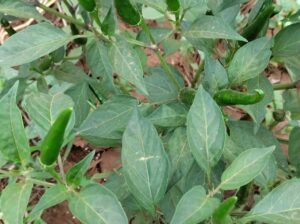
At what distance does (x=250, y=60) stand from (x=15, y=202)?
49 cm

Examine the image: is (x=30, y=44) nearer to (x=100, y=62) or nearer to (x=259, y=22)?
(x=100, y=62)

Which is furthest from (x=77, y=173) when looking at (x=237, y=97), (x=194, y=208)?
(x=237, y=97)

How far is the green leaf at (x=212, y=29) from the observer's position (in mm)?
886

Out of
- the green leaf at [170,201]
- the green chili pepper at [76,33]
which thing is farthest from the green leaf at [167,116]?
the green chili pepper at [76,33]

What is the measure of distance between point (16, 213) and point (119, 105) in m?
0.32

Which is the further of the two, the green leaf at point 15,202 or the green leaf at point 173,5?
the green leaf at point 173,5

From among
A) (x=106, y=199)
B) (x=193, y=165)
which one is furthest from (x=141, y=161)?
(x=193, y=165)

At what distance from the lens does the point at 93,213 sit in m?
0.78

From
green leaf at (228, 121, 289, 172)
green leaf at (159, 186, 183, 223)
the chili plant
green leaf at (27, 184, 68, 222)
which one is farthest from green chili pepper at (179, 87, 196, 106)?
green leaf at (27, 184, 68, 222)

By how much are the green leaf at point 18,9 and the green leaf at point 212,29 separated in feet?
0.94

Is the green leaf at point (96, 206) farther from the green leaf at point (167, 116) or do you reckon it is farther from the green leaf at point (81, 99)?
the green leaf at point (81, 99)

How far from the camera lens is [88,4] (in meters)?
0.85

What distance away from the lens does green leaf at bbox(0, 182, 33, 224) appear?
747 mm

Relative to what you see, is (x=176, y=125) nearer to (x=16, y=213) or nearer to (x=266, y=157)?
(x=266, y=157)
